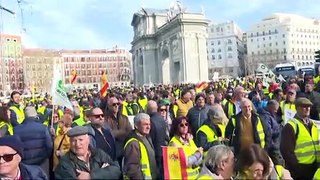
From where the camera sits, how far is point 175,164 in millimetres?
5090

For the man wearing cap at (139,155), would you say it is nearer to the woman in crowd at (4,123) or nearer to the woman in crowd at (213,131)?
the woman in crowd at (213,131)

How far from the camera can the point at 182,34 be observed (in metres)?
68.9

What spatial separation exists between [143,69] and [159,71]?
5.28 meters

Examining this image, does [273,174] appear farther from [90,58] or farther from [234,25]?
[90,58]

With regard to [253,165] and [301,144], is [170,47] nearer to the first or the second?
[301,144]

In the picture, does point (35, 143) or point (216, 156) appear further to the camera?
point (35, 143)

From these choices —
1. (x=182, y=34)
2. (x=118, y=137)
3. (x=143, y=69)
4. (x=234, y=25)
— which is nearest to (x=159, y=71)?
(x=143, y=69)

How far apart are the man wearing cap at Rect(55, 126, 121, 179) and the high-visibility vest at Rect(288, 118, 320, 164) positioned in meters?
2.62

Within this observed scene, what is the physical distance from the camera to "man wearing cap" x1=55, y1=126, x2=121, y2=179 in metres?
4.12

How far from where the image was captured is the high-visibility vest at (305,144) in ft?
19.5

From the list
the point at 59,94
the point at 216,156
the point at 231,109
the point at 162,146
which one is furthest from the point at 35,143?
the point at 231,109

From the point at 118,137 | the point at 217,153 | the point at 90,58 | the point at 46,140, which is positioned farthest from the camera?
the point at 90,58

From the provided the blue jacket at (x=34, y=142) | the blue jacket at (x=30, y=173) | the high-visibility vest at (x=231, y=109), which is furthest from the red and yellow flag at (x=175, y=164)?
the high-visibility vest at (x=231, y=109)

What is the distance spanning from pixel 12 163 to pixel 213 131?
11.1ft
